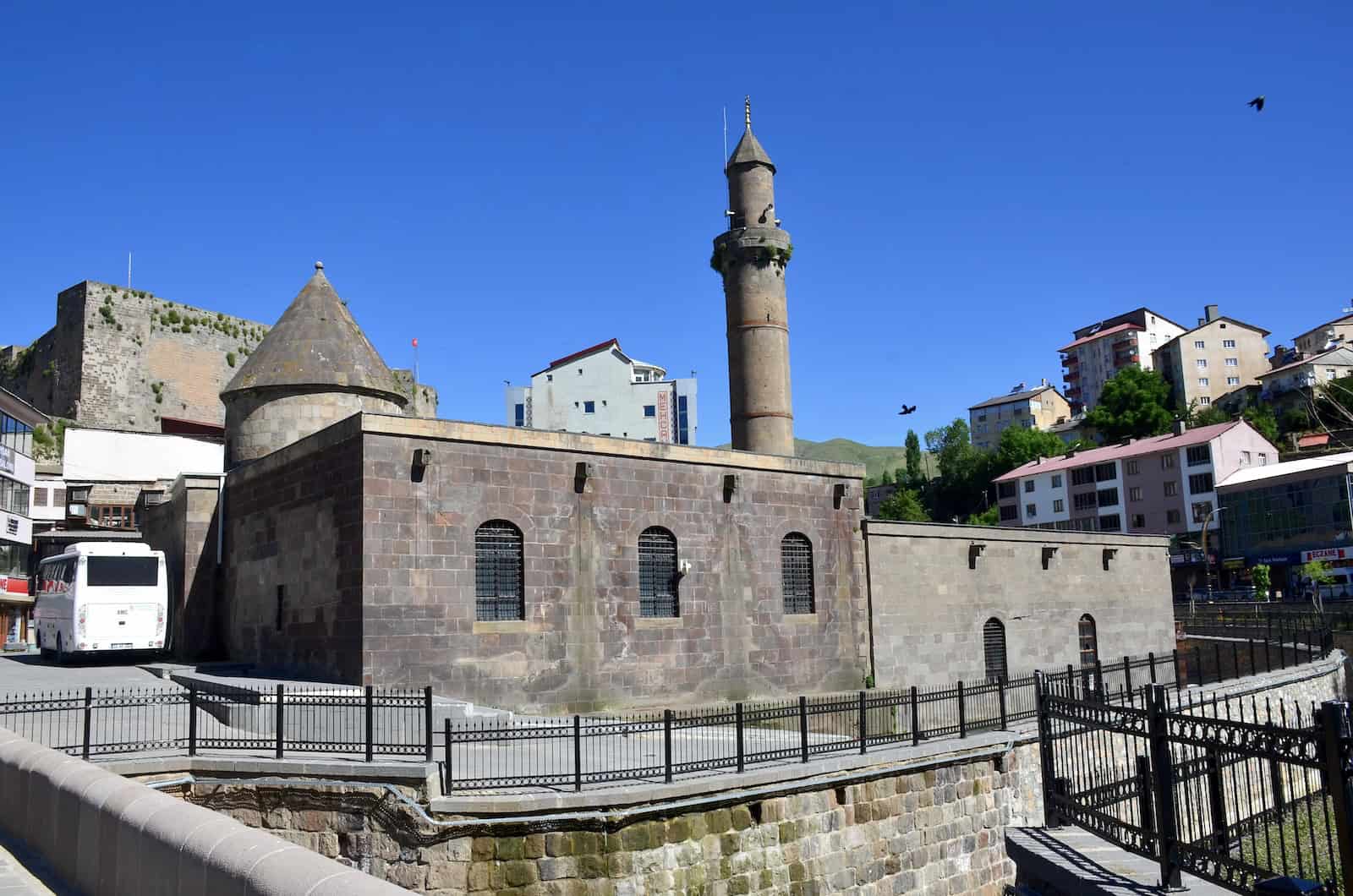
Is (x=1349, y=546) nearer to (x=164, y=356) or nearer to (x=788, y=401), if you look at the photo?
(x=788, y=401)

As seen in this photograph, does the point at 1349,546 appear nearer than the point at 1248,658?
No

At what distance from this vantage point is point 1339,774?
571 cm

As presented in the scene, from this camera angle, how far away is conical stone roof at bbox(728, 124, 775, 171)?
30.9 metres

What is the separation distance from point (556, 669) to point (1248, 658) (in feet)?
71.0

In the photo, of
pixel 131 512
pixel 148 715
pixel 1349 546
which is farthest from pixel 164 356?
pixel 1349 546

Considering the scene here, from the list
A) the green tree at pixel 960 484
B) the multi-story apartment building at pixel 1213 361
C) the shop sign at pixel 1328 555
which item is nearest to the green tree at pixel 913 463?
the green tree at pixel 960 484

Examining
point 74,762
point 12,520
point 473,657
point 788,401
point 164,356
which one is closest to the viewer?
point 74,762

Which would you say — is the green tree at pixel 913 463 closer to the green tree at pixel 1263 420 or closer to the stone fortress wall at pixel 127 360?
the green tree at pixel 1263 420

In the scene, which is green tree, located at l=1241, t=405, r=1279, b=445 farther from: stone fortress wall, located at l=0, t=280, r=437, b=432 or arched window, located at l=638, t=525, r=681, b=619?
arched window, located at l=638, t=525, r=681, b=619

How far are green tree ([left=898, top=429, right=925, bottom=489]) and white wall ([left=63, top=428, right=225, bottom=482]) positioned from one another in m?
60.9

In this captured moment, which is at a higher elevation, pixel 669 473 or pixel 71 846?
pixel 669 473

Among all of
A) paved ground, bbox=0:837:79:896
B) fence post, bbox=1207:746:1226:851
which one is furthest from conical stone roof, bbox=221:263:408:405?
fence post, bbox=1207:746:1226:851

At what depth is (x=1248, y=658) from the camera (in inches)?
1184

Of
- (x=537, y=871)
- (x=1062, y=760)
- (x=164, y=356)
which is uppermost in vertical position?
(x=164, y=356)
